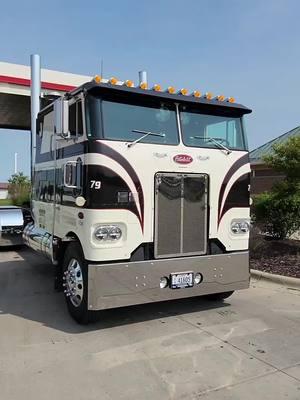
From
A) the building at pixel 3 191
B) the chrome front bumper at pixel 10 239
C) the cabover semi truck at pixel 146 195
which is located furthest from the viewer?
the building at pixel 3 191

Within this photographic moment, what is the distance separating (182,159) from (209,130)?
699mm

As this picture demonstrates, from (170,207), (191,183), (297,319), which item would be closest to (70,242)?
(170,207)

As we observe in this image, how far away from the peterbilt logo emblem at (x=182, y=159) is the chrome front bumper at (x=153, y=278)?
4.12ft

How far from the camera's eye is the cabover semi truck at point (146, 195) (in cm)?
540

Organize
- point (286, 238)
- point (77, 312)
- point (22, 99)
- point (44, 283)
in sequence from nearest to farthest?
point (77, 312) < point (44, 283) < point (286, 238) < point (22, 99)

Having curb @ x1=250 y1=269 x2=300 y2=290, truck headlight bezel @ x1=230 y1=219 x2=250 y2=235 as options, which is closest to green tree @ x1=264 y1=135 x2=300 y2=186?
curb @ x1=250 y1=269 x2=300 y2=290

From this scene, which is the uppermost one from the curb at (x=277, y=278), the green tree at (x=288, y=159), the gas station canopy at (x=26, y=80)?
the gas station canopy at (x=26, y=80)

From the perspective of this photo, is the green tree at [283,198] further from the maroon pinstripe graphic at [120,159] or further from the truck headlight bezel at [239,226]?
the maroon pinstripe graphic at [120,159]

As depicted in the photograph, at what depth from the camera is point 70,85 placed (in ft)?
66.5

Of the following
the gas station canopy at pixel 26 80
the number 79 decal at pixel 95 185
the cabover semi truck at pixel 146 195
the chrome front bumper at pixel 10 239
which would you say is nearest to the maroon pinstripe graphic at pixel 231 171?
the cabover semi truck at pixel 146 195

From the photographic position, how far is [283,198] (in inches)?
376

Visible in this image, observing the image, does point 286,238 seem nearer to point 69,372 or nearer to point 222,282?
point 222,282

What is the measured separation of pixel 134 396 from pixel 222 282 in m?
2.58

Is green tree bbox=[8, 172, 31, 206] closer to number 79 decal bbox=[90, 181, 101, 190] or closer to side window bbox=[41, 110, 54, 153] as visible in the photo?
side window bbox=[41, 110, 54, 153]
